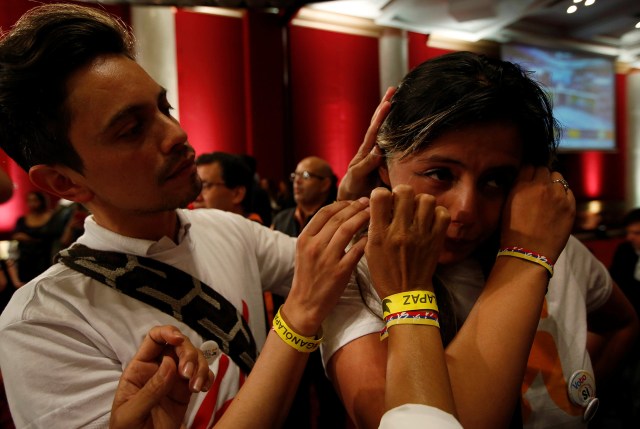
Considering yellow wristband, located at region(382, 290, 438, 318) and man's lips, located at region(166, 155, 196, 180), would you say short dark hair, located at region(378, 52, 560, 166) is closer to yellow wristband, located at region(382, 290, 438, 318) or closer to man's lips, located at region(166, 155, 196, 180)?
yellow wristband, located at region(382, 290, 438, 318)

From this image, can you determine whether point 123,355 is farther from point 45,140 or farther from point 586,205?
point 586,205

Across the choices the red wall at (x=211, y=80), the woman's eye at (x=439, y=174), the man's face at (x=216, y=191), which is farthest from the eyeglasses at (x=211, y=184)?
the red wall at (x=211, y=80)

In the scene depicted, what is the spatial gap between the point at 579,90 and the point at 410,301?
6.84 metres

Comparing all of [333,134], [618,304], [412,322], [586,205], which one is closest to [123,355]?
[412,322]

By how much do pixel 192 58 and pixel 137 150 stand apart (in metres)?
4.62

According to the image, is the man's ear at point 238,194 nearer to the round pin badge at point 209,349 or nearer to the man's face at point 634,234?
the round pin badge at point 209,349

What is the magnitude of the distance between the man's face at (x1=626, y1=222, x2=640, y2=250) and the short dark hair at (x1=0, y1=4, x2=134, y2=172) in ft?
10.2

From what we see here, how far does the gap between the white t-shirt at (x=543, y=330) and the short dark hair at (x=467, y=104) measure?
0.94 feet

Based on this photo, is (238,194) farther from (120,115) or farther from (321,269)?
(321,269)

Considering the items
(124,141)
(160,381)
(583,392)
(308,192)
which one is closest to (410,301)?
(160,381)

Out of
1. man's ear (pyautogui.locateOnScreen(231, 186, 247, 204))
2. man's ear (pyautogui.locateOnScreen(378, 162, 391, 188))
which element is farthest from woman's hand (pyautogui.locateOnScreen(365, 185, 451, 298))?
man's ear (pyautogui.locateOnScreen(231, 186, 247, 204))

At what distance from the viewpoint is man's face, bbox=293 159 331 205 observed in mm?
3143

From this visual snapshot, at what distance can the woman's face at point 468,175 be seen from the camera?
795 mm

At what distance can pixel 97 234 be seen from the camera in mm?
968
